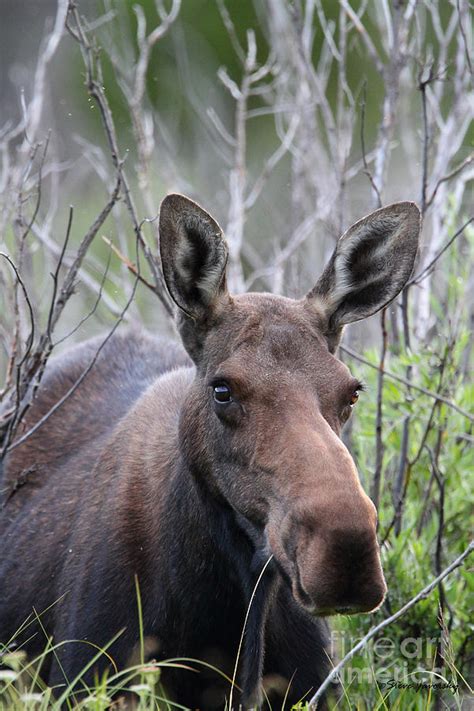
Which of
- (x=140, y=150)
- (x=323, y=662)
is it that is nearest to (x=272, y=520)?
(x=323, y=662)

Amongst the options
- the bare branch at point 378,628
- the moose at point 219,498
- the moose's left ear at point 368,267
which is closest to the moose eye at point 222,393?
the moose at point 219,498

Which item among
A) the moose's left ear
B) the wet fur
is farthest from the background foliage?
the moose's left ear

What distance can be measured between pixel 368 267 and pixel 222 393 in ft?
2.82

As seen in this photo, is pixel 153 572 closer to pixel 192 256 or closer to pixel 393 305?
pixel 192 256

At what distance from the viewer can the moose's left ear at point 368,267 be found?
443cm

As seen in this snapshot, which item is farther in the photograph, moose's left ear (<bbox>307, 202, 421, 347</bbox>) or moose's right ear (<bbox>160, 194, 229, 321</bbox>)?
moose's left ear (<bbox>307, 202, 421, 347</bbox>)

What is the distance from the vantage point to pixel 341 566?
333cm

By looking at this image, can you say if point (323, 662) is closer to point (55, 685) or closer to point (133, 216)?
point (55, 685)

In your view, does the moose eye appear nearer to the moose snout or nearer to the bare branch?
the moose snout

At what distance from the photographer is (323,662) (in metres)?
4.49

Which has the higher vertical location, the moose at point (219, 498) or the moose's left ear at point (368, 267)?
the moose's left ear at point (368, 267)

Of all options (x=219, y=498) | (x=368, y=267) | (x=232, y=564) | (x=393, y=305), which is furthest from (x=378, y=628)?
(x=393, y=305)

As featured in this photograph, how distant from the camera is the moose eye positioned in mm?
4055

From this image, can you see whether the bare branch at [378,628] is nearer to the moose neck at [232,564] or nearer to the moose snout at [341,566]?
the moose neck at [232,564]
